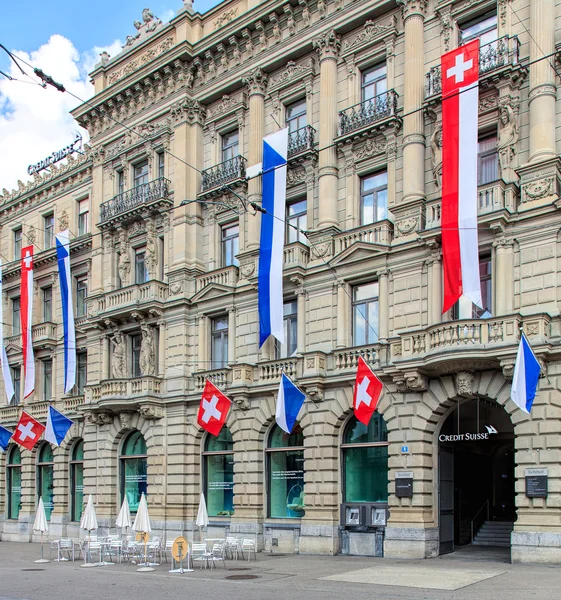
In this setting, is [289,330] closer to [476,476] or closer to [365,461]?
[365,461]

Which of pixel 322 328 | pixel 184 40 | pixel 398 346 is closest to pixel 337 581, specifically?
pixel 398 346

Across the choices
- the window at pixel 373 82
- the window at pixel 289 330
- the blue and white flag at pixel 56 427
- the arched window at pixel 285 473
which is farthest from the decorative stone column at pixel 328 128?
the blue and white flag at pixel 56 427

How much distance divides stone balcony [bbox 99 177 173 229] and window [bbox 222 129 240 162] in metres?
3.20

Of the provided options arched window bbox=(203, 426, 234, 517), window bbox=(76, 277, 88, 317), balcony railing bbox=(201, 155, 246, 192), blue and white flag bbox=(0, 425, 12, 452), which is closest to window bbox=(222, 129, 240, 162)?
balcony railing bbox=(201, 155, 246, 192)

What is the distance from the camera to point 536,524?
23.3 meters

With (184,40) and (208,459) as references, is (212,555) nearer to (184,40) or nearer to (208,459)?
(208,459)

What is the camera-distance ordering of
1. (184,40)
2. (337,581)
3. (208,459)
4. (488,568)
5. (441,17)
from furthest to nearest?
(184,40) → (208,459) → (441,17) → (488,568) → (337,581)

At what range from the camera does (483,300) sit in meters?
26.0

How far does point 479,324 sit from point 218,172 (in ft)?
53.1

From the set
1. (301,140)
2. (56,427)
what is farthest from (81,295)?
(301,140)

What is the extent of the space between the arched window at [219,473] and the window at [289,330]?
4.55 m

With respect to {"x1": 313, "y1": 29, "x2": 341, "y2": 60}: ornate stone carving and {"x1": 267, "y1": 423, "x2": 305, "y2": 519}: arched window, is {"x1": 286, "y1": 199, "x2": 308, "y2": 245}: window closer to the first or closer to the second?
{"x1": 313, "y1": 29, "x2": 341, "y2": 60}: ornate stone carving

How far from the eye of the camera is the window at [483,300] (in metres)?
25.8

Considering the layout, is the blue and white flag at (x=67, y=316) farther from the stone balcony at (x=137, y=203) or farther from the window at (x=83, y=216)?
the window at (x=83, y=216)
